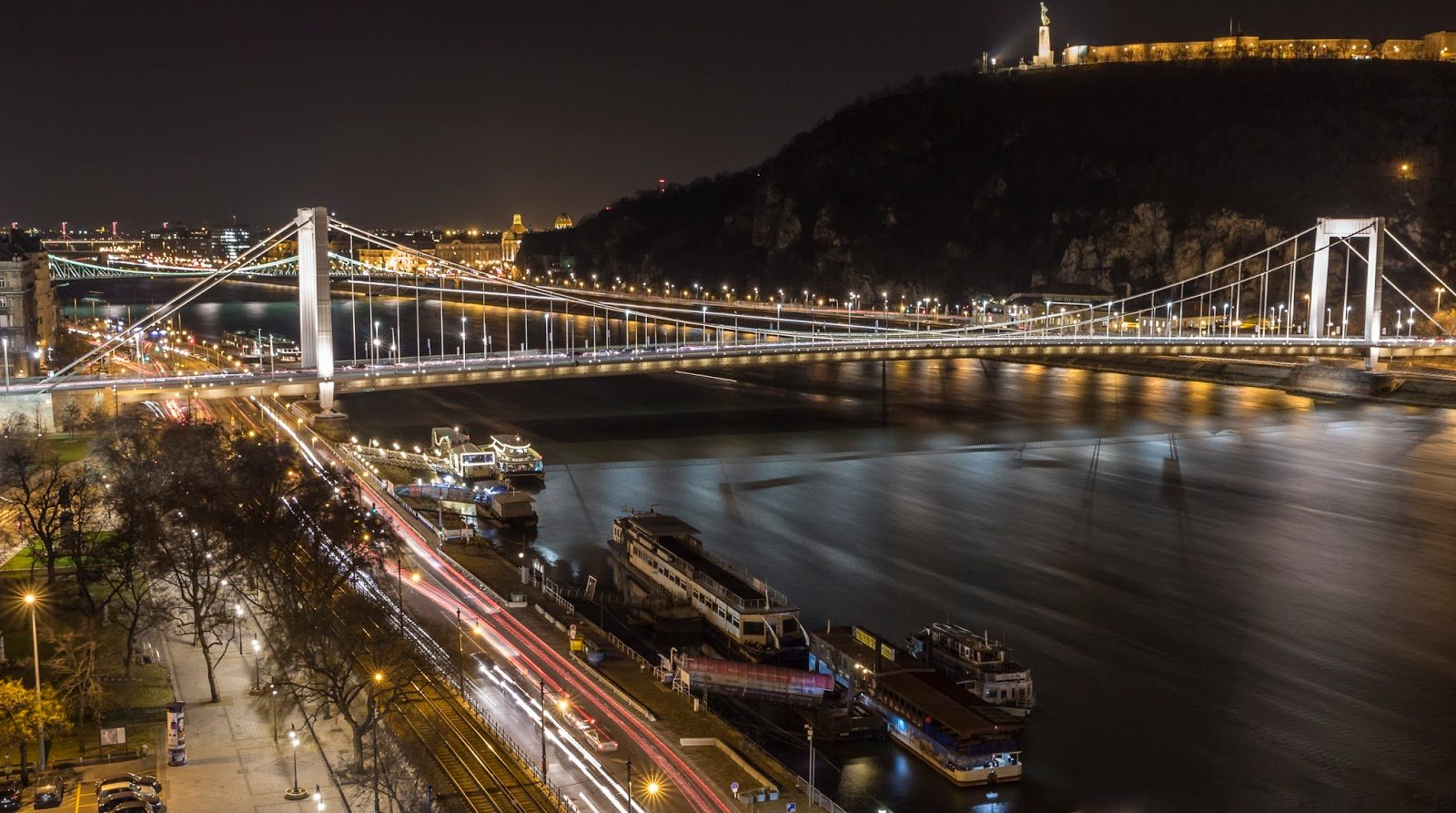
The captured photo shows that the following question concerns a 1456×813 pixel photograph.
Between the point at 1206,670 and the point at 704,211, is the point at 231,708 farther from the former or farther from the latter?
the point at 704,211

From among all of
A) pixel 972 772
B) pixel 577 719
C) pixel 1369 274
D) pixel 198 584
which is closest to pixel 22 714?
pixel 198 584

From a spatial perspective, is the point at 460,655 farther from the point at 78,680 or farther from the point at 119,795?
the point at 119,795

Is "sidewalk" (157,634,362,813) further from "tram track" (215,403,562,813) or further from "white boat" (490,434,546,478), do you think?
"white boat" (490,434,546,478)

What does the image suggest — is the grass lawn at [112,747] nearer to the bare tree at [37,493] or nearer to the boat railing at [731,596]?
the bare tree at [37,493]

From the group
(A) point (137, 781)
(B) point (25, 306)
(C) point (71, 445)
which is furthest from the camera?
(B) point (25, 306)

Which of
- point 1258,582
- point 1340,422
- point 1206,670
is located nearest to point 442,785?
point 1206,670

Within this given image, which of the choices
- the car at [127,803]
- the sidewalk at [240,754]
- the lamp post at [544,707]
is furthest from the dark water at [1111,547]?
the car at [127,803]
